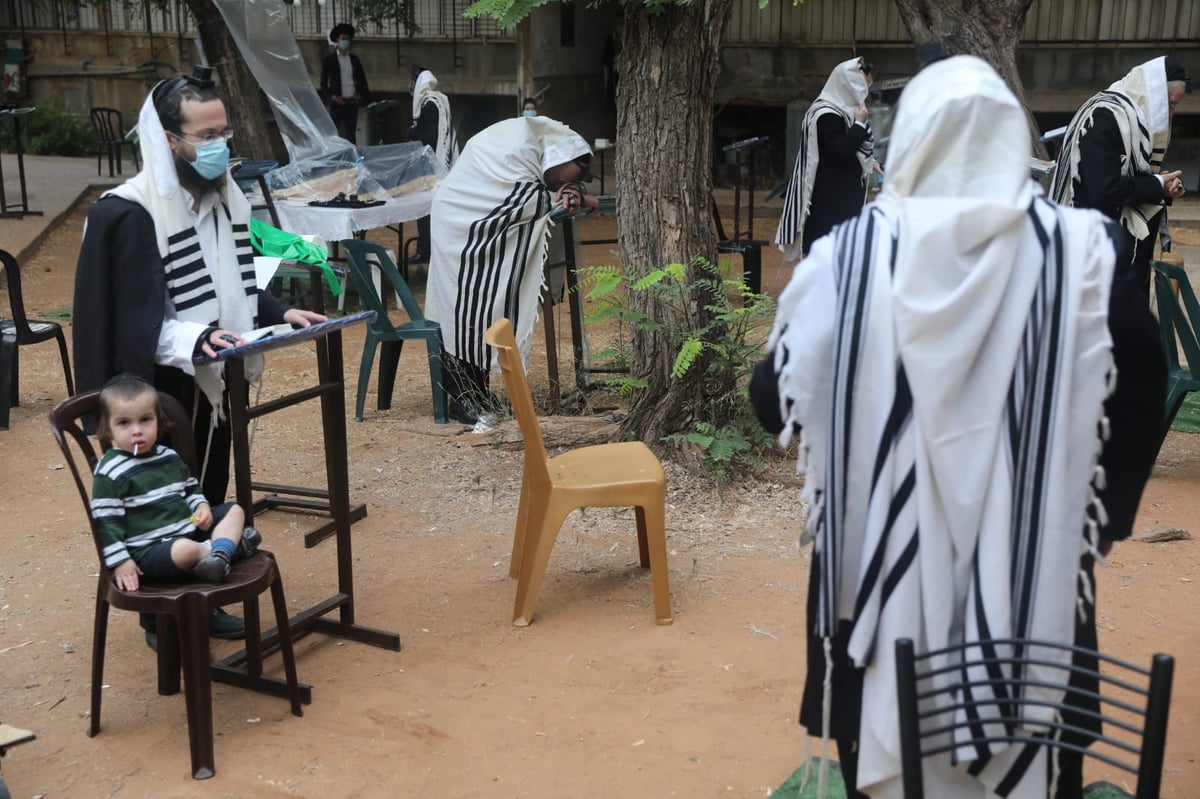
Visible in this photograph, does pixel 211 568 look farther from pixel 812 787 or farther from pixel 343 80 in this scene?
pixel 343 80

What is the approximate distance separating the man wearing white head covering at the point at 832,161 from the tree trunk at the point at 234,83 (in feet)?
19.5

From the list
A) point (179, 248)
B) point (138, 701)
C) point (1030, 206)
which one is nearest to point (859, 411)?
point (1030, 206)

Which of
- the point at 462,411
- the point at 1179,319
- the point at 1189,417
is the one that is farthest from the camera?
the point at 462,411

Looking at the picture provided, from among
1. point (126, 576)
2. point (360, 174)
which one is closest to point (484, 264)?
point (126, 576)

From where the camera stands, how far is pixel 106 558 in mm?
3379

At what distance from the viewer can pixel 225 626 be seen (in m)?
4.29

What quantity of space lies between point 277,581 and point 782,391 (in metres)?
1.98

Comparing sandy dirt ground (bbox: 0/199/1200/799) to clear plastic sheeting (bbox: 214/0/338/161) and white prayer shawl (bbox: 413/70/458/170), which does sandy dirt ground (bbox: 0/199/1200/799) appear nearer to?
clear plastic sheeting (bbox: 214/0/338/161)

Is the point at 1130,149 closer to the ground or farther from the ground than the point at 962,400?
farther from the ground

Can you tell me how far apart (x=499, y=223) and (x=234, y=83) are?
255 inches

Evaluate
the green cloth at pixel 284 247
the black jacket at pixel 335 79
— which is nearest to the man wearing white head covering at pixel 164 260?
the green cloth at pixel 284 247

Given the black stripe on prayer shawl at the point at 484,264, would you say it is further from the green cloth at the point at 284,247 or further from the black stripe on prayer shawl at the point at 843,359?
the black stripe on prayer shawl at the point at 843,359

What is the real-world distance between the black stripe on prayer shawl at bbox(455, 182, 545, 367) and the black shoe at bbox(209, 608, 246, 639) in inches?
104

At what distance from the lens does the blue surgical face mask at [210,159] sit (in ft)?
12.4
